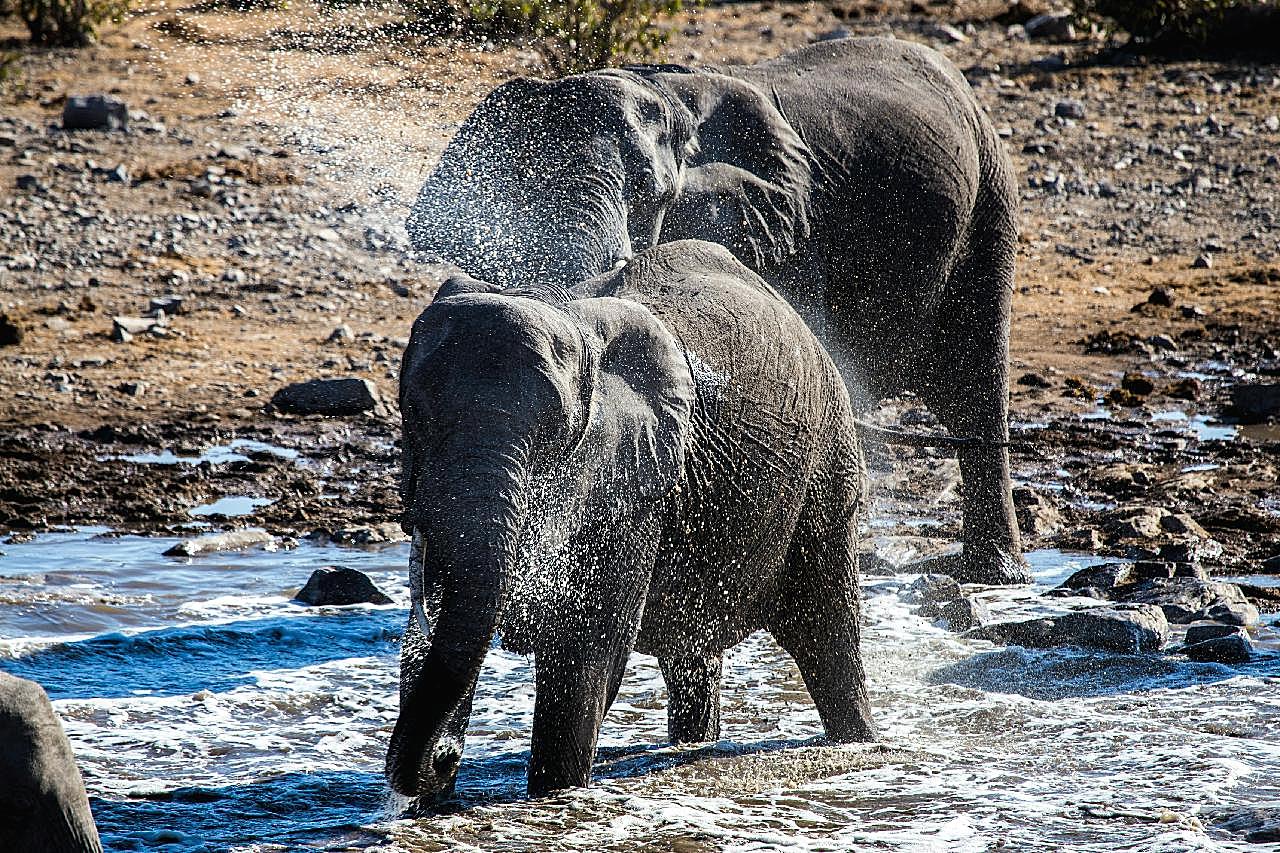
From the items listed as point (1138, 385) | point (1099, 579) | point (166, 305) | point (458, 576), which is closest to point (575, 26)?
point (166, 305)

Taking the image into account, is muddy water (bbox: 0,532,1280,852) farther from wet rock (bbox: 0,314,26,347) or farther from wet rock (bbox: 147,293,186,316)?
wet rock (bbox: 147,293,186,316)

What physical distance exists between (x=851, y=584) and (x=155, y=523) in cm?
392

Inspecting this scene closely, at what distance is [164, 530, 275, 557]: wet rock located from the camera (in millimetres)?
8227

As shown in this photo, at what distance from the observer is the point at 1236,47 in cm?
1877

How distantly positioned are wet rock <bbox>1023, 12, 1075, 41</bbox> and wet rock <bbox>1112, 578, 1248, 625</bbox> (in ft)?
41.9

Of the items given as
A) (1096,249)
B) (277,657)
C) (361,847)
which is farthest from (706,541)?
(1096,249)

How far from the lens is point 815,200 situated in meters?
7.62

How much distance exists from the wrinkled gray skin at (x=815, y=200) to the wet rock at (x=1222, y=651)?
1.37 meters

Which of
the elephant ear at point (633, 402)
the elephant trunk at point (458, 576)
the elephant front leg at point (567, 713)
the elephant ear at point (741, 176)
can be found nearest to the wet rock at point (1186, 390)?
the elephant ear at point (741, 176)

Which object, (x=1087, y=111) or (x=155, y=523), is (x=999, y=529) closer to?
(x=155, y=523)

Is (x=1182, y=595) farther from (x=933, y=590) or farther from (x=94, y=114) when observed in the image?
(x=94, y=114)

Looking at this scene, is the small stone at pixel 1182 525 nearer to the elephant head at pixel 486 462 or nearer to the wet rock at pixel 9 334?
the elephant head at pixel 486 462

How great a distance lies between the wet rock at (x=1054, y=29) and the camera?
19719 mm

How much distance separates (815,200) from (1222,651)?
2357mm
